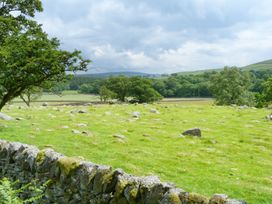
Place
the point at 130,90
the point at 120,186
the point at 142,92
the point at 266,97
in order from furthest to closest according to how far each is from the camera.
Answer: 1. the point at 130,90
2. the point at 142,92
3. the point at 266,97
4. the point at 120,186

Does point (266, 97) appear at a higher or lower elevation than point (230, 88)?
lower

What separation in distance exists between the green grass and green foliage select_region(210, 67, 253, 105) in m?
52.9

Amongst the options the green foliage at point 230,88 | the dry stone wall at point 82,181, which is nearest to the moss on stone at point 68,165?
the dry stone wall at point 82,181

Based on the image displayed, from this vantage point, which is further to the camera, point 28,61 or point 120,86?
point 120,86

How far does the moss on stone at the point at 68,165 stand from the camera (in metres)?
8.84

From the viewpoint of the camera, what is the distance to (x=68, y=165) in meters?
8.98

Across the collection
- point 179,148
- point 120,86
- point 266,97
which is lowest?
point 266,97

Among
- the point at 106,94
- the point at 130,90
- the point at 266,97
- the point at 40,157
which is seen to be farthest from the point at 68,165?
the point at 106,94

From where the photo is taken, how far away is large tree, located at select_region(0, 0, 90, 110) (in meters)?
20.7

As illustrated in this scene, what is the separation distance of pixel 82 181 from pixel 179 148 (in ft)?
32.9

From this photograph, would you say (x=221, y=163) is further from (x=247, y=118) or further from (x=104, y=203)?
(x=247, y=118)

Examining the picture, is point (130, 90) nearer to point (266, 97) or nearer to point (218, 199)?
point (266, 97)

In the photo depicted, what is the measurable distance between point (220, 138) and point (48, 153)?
553 inches

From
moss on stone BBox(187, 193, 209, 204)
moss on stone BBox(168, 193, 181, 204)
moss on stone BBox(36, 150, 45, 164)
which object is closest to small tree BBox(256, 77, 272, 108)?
moss on stone BBox(36, 150, 45, 164)
